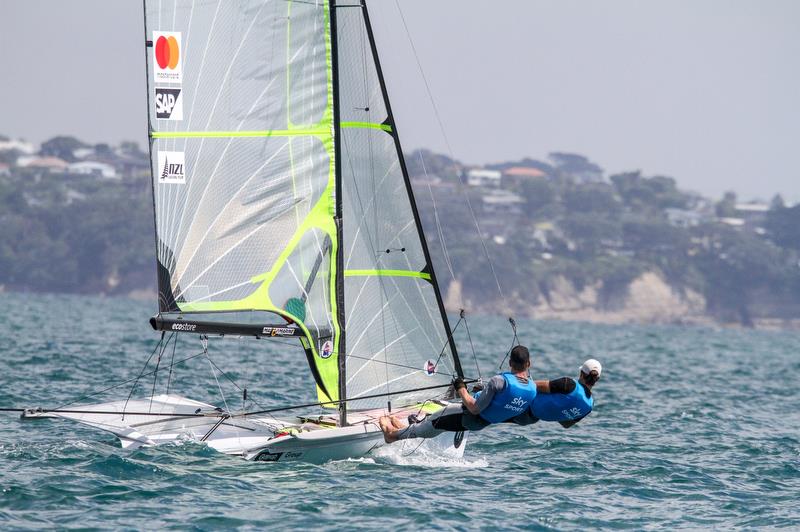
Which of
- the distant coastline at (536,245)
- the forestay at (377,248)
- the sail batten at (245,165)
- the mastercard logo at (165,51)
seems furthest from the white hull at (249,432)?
the distant coastline at (536,245)

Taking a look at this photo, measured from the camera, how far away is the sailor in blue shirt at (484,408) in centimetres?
1313

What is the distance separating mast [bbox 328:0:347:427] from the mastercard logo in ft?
6.13

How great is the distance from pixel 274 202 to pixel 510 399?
12.6 ft

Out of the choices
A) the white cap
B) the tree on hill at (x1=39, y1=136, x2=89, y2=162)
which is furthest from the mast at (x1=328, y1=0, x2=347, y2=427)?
the tree on hill at (x1=39, y1=136, x2=89, y2=162)

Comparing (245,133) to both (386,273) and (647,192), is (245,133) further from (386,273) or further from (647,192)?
(647,192)

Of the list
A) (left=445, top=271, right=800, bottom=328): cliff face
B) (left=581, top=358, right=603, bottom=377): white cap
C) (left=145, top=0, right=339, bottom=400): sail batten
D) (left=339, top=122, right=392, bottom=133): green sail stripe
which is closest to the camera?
(left=581, top=358, right=603, bottom=377): white cap

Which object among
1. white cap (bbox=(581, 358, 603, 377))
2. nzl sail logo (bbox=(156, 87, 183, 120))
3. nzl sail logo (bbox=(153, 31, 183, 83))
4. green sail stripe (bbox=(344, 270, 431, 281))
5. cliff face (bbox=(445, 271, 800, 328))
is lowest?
cliff face (bbox=(445, 271, 800, 328))

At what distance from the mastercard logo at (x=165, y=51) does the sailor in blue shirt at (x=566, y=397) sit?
18.5 ft

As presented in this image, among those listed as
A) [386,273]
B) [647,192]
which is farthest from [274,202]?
[647,192]

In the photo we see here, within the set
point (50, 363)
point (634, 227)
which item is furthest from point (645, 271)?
point (50, 363)

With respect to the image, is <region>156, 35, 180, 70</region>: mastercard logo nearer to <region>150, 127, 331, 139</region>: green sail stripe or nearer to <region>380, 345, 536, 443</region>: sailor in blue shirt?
<region>150, 127, 331, 139</region>: green sail stripe

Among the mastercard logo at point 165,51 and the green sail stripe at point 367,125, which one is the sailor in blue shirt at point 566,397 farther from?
the mastercard logo at point 165,51

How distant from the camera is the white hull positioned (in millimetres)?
13820

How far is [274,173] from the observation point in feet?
48.4
